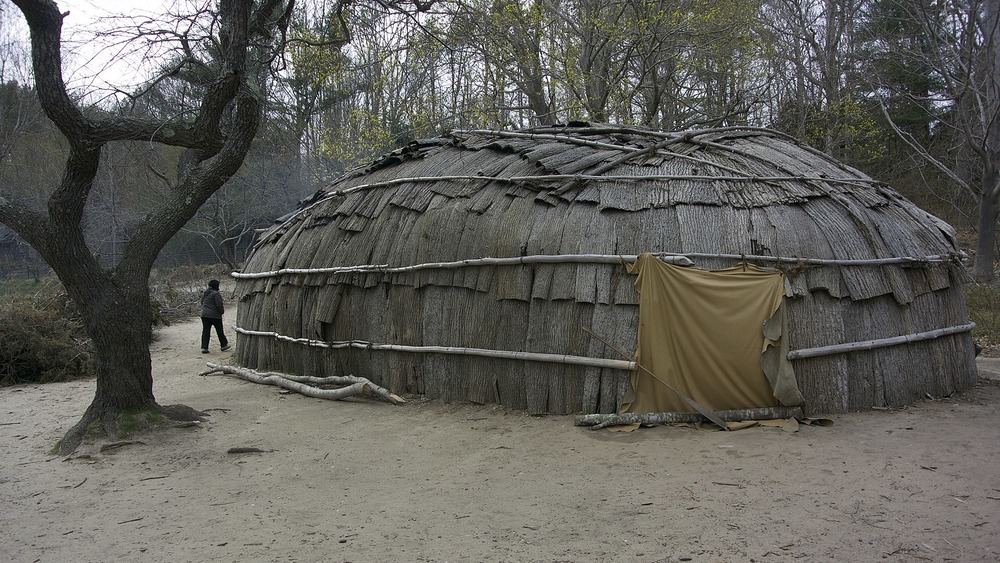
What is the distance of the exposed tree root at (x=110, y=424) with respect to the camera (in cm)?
625

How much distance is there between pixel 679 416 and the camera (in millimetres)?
6301

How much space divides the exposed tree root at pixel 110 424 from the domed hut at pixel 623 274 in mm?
2196

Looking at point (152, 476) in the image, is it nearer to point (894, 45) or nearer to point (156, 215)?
point (156, 215)

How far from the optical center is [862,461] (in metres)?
5.19

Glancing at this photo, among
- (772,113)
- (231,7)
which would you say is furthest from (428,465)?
(772,113)

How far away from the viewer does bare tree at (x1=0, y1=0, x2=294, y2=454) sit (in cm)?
616

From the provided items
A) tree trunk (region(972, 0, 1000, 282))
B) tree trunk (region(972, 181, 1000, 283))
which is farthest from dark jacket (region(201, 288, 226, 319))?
tree trunk (region(972, 181, 1000, 283))

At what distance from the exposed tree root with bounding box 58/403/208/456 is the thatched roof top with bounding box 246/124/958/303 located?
263cm

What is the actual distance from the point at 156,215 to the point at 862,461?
21.9 feet

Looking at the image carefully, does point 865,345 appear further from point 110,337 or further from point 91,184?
point 91,184

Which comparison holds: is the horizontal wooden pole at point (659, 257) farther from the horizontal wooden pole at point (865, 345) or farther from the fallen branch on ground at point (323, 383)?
the fallen branch on ground at point (323, 383)

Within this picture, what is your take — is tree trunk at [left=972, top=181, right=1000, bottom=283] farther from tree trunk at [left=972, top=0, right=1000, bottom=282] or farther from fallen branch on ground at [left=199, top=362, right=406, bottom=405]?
fallen branch on ground at [left=199, top=362, right=406, bottom=405]

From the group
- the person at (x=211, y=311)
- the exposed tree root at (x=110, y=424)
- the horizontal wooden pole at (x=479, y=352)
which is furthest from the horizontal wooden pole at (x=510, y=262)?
the person at (x=211, y=311)

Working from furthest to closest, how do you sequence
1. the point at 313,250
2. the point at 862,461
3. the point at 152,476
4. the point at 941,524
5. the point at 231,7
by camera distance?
1. the point at 313,250
2. the point at 231,7
3. the point at 152,476
4. the point at 862,461
5. the point at 941,524
